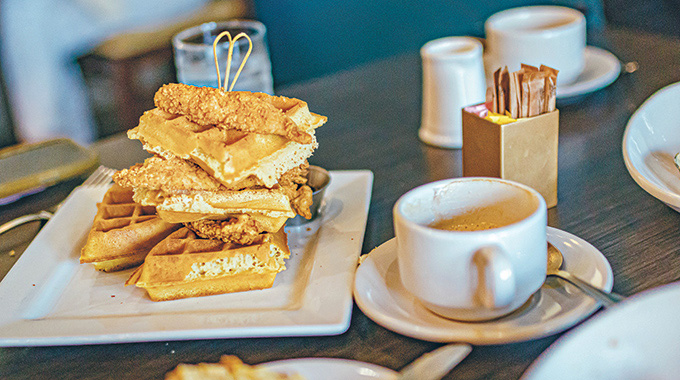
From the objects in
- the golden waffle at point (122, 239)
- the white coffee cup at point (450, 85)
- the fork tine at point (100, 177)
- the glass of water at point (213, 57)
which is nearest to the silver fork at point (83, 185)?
the fork tine at point (100, 177)

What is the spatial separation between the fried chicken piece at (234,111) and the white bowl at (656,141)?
506 millimetres

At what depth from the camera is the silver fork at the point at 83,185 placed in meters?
1.20

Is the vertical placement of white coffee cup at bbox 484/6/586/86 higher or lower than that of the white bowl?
higher

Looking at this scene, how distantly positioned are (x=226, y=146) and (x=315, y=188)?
0.27m

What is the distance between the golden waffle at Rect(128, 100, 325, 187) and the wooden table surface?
0.69ft

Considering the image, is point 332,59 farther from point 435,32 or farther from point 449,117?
point 449,117

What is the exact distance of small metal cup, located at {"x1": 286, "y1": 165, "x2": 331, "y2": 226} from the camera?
105 cm

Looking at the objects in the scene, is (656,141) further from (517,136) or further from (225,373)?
(225,373)

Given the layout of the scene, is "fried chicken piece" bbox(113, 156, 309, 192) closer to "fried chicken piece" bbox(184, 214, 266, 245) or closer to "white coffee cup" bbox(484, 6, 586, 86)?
"fried chicken piece" bbox(184, 214, 266, 245)

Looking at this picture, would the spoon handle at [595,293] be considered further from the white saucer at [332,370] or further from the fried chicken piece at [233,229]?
the fried chicken piece at [233,229]

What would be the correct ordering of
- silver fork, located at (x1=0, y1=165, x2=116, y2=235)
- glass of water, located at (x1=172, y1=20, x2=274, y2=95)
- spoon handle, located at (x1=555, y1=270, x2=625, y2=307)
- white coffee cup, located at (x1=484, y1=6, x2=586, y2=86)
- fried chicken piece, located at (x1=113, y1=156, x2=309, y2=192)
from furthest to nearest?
glass of water, located at (x1=172, y1=20, x2=274, y2=95)
white coffee cup, located at (x1=484, y1=6, x2=586, y2=86)
silver fork, located at (x1=0, y1=165, x2=116, y2=235)
fried chicken piece, located at (x1=113, y1=156, x2=309, y2=192)
spoon handle, located at (x1=555, y1=270, x2=625, y2=307)

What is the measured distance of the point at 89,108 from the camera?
3.63 meters

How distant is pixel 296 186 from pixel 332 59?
101 inches

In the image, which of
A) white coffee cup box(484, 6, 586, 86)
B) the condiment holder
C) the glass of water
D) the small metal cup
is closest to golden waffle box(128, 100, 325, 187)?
the small metal cup
